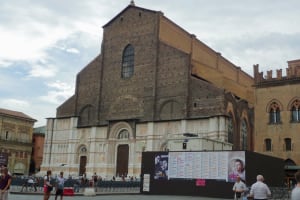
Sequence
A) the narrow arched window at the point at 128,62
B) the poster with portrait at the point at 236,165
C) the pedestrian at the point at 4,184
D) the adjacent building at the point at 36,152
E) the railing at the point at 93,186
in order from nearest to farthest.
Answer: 1. the pedestrian at the point at 4,184
2. the poster with portrait at the point at 236,165
3. the railing at the point at 93,186
4. the narrow arched window at the point at 128,62
5. the adjacent building at the point at 36,152

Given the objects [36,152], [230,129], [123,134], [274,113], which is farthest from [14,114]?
[274,113]

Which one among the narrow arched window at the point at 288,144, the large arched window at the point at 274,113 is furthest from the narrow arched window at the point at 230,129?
the narrow arched window at the point at 288,144

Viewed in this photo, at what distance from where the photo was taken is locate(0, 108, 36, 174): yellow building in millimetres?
55094

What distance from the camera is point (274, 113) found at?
3416 cm

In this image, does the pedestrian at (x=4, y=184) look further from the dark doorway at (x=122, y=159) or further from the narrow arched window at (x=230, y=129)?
the dark doorway at (x=122, y=159)

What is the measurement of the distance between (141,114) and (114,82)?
5664mm

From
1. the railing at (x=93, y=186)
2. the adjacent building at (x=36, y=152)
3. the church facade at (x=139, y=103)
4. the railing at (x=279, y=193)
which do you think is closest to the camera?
the railing at (x=279, y=193)

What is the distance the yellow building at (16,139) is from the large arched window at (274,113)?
3583 cm

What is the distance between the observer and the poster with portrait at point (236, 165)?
21641mm

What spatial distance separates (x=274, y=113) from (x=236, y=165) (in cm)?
1376

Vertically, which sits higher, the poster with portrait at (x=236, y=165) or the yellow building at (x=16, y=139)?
the yellow building at (x=16, y=139)

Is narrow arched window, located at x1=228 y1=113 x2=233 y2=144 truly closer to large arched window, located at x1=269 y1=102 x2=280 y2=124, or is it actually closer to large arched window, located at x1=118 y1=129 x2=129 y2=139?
large arched window, located at x1=269 y1=102 x2=280 y2=124

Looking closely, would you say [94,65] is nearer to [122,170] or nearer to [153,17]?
[153,17]

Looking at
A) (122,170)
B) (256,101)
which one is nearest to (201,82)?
(256,101)
